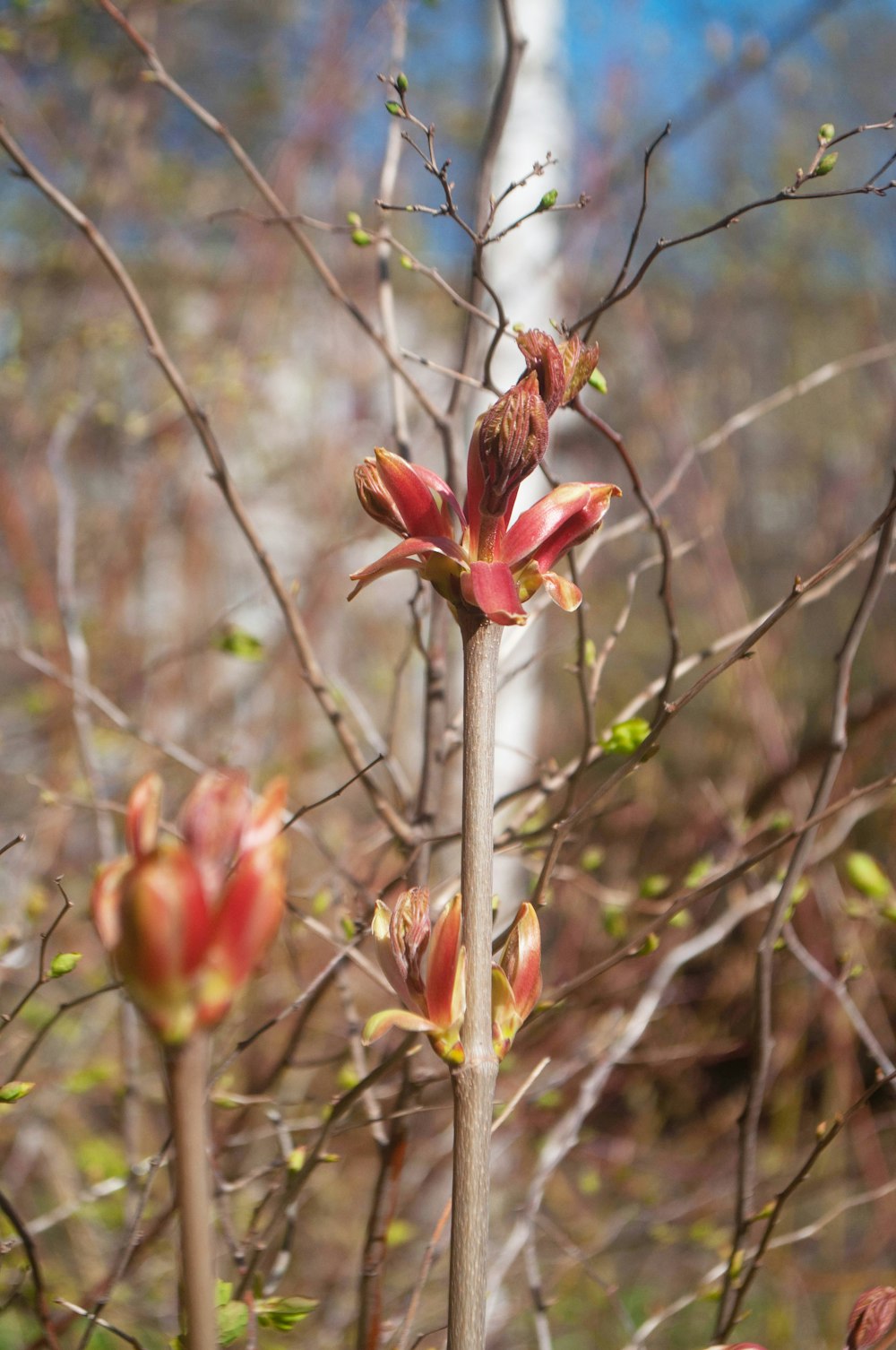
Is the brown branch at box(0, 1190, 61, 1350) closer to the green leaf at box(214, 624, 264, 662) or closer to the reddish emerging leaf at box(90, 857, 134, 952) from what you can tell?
the reddish emerging leaf at box(90, 857, 134, 952)

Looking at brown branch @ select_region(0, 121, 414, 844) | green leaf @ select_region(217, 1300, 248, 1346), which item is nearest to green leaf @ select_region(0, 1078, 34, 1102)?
green leaf @ select_region(217, 1300, 248, 1346)

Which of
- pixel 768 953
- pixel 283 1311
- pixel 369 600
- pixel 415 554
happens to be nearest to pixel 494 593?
pixel 415 554

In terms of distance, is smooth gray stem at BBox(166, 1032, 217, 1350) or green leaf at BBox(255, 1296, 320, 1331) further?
green leaf at BBox(255, 1296, 320, 1331)

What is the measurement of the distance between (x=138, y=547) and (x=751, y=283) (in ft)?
8.96

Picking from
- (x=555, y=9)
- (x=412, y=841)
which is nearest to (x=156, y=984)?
(x=412, y=841)

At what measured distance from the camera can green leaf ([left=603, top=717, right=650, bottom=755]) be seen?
0.68m

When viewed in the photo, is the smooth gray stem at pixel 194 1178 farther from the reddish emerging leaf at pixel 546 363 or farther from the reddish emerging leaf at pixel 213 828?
the reddish emerging leaf at pixel 546 363

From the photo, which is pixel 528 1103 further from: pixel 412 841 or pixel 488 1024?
pixel 488 1024

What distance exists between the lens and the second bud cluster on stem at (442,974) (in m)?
0.36

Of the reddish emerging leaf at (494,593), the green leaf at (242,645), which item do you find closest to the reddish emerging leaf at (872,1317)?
the reddish emerging leaf at (494,593)

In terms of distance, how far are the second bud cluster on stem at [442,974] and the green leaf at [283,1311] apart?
0.26m

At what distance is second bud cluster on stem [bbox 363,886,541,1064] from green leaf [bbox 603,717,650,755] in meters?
0.29

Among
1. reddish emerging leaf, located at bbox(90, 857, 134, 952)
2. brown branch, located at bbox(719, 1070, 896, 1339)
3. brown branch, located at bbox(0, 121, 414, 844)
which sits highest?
brown branch, located at bbox(0, 121, 414, 844)

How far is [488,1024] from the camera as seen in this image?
1.21 feet
